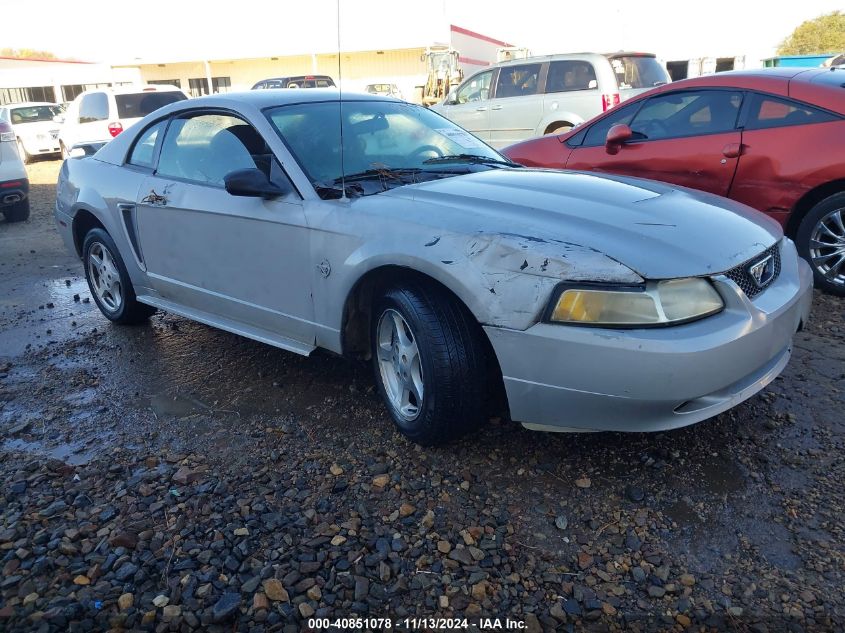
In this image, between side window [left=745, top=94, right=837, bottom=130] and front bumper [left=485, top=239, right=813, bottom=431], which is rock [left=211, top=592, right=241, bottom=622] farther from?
side window [left=745, top=94, right=837, bottom=130]

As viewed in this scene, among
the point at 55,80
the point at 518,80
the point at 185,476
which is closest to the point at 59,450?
the point at 185,476

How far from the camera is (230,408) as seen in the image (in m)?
3.65

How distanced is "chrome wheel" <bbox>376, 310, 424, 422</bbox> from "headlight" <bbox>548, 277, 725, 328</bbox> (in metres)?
0.71

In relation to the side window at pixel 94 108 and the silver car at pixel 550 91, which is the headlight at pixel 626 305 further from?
the side window at pixel 94 108

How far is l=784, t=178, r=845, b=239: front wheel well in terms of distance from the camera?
4.64m

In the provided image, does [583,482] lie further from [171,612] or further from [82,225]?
Result: [82,225]

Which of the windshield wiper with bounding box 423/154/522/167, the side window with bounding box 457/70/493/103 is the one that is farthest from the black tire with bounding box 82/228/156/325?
the side window with bounding box 457/70/493/103

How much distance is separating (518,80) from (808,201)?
721 centimetres

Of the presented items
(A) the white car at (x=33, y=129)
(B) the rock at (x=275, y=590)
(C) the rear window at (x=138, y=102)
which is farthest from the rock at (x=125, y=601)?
(A) the white car at (x=33, y=129)

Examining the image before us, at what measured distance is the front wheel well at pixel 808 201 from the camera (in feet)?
15.2

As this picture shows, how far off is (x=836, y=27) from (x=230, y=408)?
154 feet

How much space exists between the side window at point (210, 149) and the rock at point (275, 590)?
209 centimetres

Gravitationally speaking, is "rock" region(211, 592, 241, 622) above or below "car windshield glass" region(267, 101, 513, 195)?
below

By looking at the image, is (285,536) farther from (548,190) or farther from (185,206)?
(185,206)
